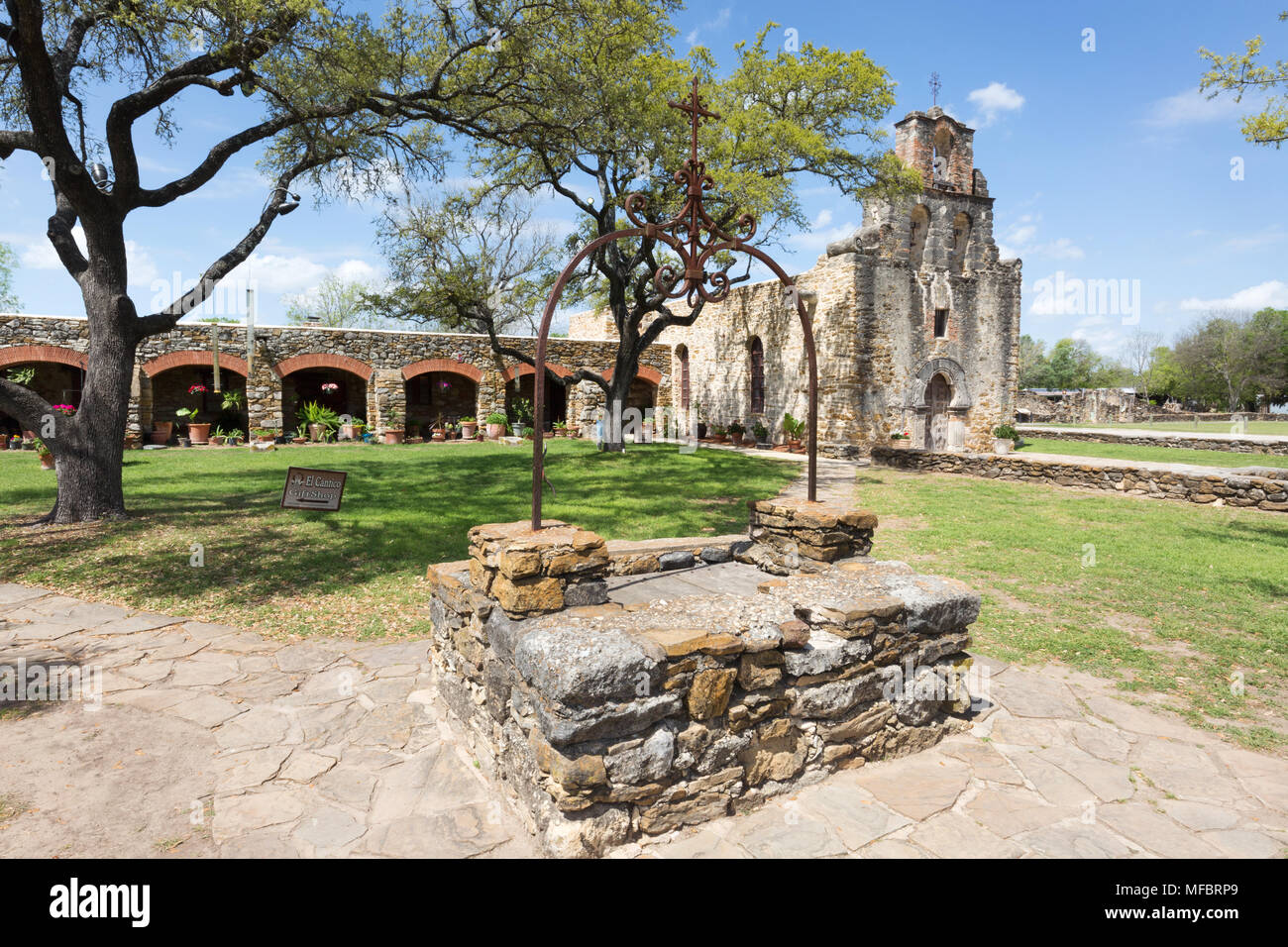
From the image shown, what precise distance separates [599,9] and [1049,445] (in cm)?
2003

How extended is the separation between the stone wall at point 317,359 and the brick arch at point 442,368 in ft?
0.10

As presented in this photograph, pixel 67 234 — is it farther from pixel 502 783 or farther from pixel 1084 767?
pixel 1084 767

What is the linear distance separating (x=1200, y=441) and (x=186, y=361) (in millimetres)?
30631

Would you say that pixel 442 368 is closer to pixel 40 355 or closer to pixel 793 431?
pixel 40 355

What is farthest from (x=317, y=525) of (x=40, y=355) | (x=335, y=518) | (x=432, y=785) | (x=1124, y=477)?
(x=40, y=355)

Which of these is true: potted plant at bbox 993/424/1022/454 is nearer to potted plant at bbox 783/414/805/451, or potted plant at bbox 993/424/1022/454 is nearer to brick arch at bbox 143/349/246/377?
potted plant at bbox 783/414/805/451

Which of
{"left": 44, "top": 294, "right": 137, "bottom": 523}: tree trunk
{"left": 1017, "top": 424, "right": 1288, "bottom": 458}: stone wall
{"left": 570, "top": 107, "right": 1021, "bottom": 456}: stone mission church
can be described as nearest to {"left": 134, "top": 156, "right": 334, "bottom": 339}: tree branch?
{"left": 44, "top": 294, "right": 137, "bottom": 523}: tree trunk

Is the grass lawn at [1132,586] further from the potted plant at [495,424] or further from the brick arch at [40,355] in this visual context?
the brick arch at [40,355]

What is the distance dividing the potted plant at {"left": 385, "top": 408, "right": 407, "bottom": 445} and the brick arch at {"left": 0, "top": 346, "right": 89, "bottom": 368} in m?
7.08

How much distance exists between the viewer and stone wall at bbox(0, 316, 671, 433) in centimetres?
1638

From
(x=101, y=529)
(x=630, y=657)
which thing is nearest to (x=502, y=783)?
(x=630, y=657)

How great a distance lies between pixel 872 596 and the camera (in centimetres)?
362

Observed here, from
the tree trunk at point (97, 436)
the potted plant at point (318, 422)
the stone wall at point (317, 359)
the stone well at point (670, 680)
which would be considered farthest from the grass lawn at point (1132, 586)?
the potted plant at point (318, 422)

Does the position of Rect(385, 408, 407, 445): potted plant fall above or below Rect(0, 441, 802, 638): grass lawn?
above
